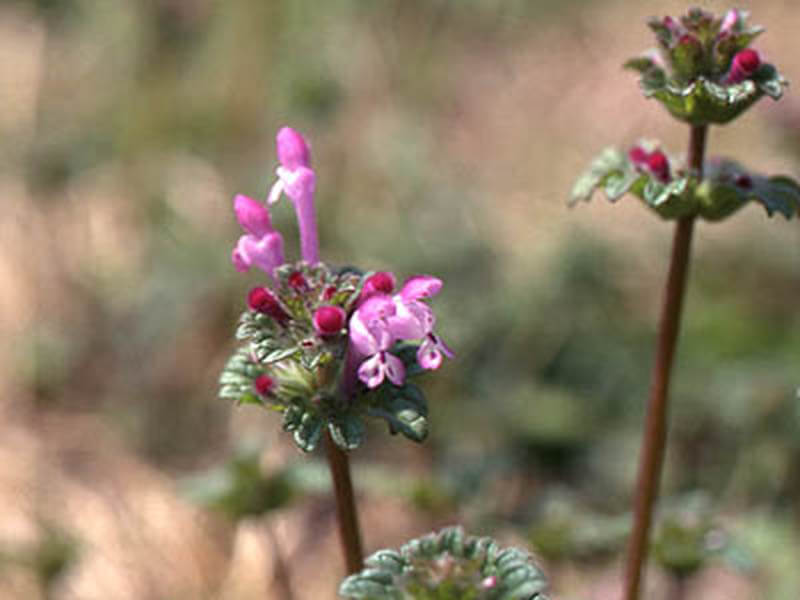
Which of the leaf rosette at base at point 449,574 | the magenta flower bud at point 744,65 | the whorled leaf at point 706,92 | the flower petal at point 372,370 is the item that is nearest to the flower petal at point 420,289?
the flower petal at point 372,370

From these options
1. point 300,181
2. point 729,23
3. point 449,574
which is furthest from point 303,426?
point 729,23

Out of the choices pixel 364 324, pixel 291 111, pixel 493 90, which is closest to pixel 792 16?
pixel 493 90

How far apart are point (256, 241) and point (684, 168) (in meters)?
0.75

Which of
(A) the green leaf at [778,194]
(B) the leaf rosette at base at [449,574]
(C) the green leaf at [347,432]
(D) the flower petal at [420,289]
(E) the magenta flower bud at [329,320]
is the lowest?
(B) the leaf rosette at base at [449,574]

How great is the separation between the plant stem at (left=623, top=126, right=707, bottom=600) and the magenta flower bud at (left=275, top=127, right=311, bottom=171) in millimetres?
628

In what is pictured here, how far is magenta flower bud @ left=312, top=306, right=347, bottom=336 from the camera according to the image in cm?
165

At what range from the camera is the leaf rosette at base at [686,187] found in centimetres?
194

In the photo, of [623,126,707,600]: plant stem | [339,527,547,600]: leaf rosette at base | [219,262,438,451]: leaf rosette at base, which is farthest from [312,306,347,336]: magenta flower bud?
[623,126,707,600]: plant stem

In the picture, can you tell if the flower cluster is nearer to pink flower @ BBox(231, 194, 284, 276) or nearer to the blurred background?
pink flower @ BBox(231, 194, 284, 276)

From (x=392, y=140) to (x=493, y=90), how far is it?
1.41m

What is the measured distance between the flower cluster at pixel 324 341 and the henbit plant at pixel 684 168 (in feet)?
1.53

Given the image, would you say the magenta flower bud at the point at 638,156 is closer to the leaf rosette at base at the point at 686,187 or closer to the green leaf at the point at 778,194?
the leaf rosette at base at the point at 686,187

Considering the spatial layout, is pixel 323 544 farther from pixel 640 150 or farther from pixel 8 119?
pixel 8 119

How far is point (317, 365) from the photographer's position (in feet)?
5.42
